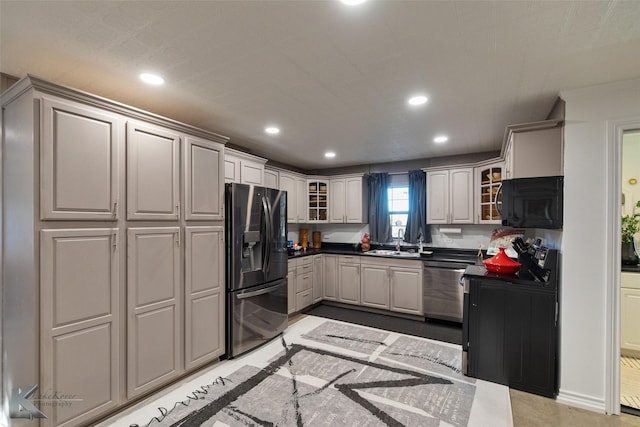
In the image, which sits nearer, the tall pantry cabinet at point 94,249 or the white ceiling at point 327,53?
the white ceiling at point 327,53

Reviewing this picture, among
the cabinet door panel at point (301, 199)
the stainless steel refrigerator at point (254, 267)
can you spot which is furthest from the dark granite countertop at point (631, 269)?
the cabinet door panel at point (301, 199)

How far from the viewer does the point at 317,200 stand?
205 inches

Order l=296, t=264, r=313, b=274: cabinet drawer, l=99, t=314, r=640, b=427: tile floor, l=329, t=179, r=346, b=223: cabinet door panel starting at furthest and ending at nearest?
1. l=329, t=179, r=346, b=223: cabinet door panel
2. l=296, t=264, r=313, b=274: cabinet drawer
3. l=99, t=314, r=640, b=427: tile floor

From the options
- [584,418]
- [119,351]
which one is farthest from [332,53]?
[584,418]

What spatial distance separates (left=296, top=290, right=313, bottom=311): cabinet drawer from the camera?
4262mm

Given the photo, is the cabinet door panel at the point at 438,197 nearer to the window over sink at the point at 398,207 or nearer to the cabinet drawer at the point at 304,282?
the window over sink at the point at 398,207

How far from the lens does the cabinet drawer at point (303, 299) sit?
4.26 m

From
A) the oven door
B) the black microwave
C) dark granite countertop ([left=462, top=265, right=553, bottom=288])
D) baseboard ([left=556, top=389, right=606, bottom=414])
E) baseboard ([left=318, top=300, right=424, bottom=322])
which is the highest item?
the black microwave

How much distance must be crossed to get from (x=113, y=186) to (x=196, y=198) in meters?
0.67

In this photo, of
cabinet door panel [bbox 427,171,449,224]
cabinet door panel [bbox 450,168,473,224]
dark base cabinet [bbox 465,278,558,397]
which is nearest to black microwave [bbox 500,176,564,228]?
dark base cabinet [bbox 465,278,558,397]

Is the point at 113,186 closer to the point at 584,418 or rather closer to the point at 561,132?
the point at 561,132

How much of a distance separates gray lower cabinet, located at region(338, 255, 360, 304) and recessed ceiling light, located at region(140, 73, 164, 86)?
3485mm

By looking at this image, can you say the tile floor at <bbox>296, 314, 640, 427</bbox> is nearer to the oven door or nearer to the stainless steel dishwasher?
the stainless steel dishwasher

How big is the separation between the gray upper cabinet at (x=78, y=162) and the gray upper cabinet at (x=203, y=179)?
568mm
